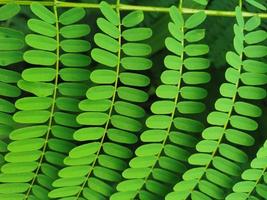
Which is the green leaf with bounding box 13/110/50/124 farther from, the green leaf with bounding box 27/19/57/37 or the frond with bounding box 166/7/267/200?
the frond with bounding box 166/7/267/200

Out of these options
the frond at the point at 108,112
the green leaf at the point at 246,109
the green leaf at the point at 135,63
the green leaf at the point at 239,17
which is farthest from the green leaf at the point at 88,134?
the green leaf at the point at 239,17

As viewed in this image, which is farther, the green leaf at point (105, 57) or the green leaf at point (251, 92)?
the green leaf at point (251, 92)

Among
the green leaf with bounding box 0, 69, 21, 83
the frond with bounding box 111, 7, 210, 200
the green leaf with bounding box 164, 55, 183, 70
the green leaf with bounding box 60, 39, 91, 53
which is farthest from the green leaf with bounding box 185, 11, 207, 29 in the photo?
the green leaf with bounding box 0, 69, 21, 83

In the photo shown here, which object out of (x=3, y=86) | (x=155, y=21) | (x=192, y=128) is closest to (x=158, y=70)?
(x=155, y=21)

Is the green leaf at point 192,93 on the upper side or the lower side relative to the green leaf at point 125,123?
upper

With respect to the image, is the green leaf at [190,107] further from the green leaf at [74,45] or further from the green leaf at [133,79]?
the green leaf at [74,45]

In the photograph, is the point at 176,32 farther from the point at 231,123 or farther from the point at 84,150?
the point at 84,150

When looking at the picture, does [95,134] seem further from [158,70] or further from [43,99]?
[158,70]
